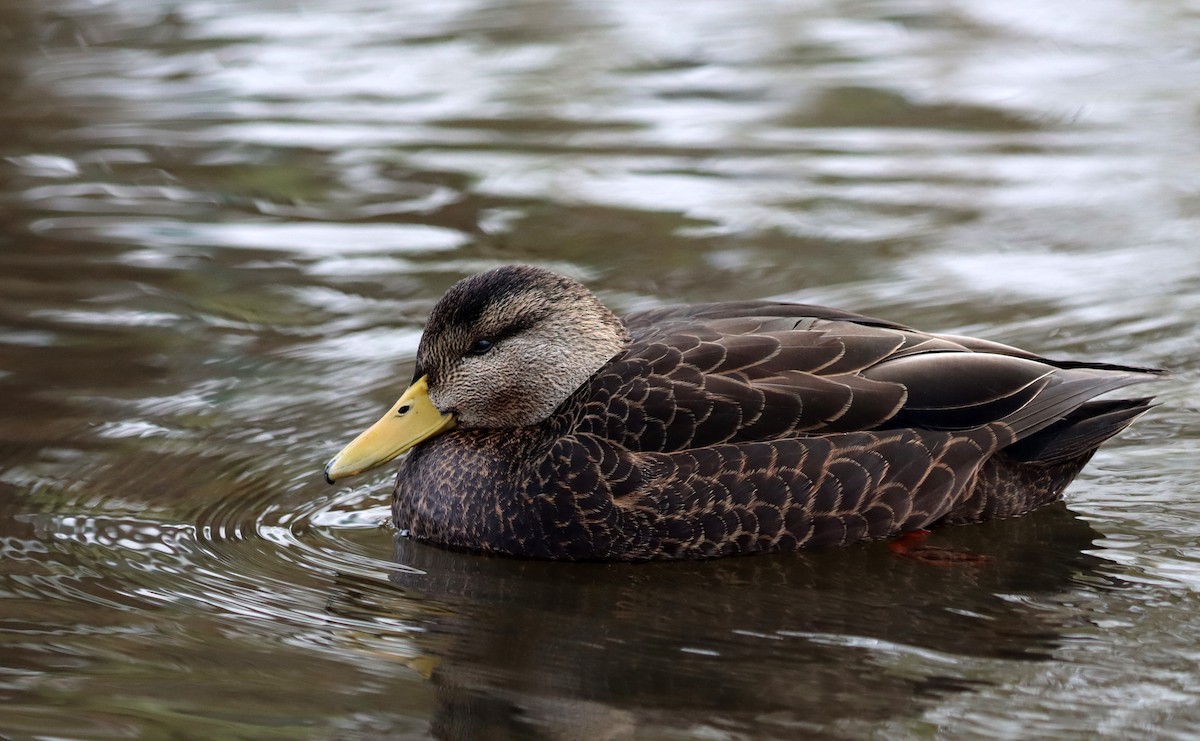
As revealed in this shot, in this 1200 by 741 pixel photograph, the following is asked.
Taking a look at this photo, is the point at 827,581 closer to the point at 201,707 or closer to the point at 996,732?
the point at 996,732

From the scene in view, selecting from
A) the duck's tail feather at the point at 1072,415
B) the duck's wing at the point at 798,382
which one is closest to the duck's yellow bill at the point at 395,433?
the duck's wing at the point at 798,382

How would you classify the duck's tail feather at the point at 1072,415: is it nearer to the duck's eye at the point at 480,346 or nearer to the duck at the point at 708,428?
the duck at the point at 708,428

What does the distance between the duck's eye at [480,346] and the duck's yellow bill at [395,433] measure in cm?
27

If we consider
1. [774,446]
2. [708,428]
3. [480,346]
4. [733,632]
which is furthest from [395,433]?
[733,632]

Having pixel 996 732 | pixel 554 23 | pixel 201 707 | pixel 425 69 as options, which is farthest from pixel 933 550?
pixel 554 23

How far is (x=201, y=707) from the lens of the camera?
5.52m

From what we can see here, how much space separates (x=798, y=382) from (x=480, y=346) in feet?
4.33

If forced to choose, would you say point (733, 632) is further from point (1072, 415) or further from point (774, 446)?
point (1072, 415)

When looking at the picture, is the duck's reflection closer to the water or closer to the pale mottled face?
the water

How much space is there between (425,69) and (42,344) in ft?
20.4

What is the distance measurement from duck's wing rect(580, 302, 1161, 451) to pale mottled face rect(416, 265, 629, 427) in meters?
0.19

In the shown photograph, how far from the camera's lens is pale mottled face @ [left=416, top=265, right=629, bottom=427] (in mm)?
7223

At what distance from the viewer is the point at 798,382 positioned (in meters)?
6.89

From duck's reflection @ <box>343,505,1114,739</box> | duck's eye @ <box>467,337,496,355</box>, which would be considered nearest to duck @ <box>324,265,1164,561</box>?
duck's eye @ <box>467,337,496,355</box>
